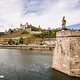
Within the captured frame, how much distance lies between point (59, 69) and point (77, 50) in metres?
4.57

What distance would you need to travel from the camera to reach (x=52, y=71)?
3198 centimetres

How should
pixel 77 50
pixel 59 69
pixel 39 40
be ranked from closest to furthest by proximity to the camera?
pixel 77 50, pixel 59 69, pixel 39 40

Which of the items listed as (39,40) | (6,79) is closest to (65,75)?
(6,79)

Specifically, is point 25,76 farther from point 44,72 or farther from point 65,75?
point 65,75

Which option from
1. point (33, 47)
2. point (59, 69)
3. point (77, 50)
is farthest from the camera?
point (33, 47)

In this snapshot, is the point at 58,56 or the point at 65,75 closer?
the point at 65,75

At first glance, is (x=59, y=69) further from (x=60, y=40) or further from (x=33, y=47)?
(x=33, y=47)

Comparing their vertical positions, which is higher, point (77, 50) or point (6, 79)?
point (77, 50)

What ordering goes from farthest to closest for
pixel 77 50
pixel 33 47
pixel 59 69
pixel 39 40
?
pixel 39 40 → pixel 33 47 → pixel 59 69 → pixel 77 50

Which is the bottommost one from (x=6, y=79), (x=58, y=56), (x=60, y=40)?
(x=6, y=79)

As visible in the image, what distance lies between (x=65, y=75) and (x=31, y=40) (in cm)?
11505

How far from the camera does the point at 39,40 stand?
136 meters

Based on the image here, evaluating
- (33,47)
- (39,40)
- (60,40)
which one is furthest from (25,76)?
(39,40)

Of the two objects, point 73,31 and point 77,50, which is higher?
point 73,31
